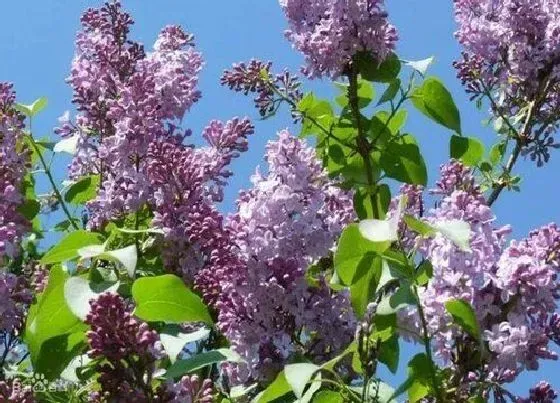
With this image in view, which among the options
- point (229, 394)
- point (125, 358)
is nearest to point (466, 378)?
point (229, 394)

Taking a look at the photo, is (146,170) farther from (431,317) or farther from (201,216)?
(431,317)

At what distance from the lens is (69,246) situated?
7.25 ft

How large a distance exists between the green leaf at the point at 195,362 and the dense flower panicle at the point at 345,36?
2.97 feet

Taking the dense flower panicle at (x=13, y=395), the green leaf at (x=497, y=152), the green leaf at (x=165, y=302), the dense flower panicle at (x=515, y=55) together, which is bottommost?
the dense flower panicle at (x=13, y=395)

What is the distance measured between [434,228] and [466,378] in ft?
0.90

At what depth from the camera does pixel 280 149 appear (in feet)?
7.96

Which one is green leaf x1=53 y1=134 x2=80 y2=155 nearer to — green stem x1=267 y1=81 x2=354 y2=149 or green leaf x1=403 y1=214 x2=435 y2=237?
green stem x1=267 y1=81 x2=354 y2=149

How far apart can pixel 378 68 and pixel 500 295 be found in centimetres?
85

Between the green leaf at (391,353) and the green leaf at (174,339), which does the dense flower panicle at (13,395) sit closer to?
the green leaf at (174,339)

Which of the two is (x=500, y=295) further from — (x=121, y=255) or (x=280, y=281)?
(x=121, y=255)

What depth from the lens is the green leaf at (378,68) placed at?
2.66m

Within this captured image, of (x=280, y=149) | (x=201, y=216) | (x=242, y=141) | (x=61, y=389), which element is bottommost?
(x=61, y=389)

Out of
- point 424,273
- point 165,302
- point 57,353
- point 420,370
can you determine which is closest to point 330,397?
point 420,370

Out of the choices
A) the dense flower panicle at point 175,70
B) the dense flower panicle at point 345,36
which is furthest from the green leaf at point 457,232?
the dense flower panicle at point 175,70
